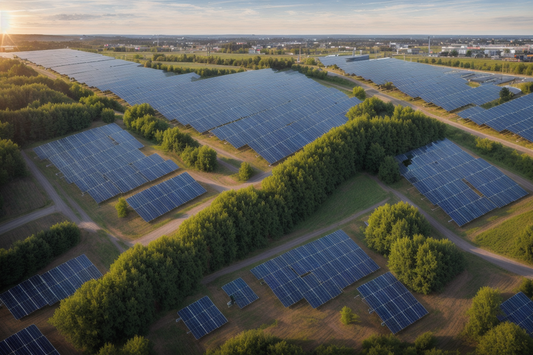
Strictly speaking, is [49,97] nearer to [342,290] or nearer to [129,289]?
[129,289]

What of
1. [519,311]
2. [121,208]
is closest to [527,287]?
[519,311]

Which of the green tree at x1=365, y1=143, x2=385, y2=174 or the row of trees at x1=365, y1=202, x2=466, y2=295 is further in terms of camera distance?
the green tree at x1=365, y1=143, x2=385, y2=174

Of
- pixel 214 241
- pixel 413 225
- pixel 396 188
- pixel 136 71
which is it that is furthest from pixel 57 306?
pixel 136 71

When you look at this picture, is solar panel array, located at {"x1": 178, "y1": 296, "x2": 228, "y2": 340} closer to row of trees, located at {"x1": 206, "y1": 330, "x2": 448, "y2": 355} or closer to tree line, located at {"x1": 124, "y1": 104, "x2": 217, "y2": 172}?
row of trees, located at {"x1": 206, "y1": 330, "x2": 448, "y2": 355}

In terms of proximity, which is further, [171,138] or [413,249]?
[171,138]

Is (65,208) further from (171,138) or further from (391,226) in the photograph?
(391,226)

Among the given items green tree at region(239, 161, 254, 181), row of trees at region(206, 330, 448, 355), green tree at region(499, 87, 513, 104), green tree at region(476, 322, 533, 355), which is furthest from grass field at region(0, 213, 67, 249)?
green tree at region(499, 87, 513, 104)
